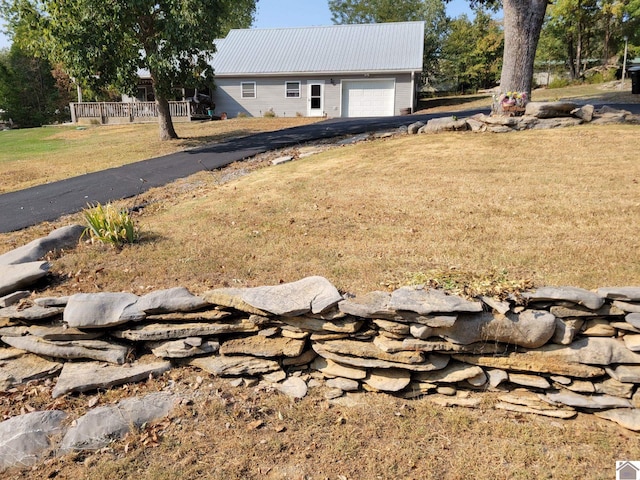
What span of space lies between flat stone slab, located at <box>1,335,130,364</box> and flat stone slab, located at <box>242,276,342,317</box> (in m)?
1.23

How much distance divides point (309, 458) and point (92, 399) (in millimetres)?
1836

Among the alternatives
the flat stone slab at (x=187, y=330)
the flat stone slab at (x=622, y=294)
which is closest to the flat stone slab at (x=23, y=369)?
the flat stone slab at (x=187, y=330)

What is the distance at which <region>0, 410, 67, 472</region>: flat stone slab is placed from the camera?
3176mm

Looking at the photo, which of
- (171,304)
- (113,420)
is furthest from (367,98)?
(113,420)

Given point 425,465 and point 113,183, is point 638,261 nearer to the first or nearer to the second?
point 425,465

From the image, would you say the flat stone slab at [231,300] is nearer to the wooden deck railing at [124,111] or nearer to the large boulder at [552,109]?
the large boulder at [552,109]

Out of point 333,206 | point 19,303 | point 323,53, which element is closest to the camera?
point 19,303

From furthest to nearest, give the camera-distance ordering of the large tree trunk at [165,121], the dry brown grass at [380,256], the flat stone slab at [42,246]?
the large tree trunk at [165,121], the flat stone slab at [42,246], the dry brown grass at [380,256]

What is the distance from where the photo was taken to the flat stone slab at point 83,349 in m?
4.06

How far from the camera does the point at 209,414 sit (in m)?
3.50

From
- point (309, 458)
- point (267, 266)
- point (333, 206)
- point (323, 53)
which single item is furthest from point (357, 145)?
point (323, 53)

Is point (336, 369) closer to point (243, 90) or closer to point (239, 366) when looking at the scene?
point (239, 366)

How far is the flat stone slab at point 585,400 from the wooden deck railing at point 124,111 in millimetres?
23578

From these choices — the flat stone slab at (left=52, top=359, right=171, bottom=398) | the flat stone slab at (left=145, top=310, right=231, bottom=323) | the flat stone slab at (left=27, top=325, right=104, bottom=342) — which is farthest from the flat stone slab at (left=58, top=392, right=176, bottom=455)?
the flat stone slab at (left=27, top=325, right=104, bottom=342)
